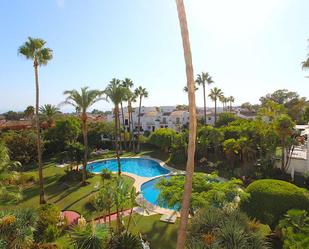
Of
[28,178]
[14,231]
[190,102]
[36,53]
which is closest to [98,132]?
[28,178]

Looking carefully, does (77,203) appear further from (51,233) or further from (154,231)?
(154,231)

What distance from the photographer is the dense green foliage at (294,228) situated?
9.18 meters

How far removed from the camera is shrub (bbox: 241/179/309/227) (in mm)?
12453

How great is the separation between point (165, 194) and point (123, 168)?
21.0 m

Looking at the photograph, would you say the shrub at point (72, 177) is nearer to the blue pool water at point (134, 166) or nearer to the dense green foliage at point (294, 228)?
the blue pool water at point (134, 166)

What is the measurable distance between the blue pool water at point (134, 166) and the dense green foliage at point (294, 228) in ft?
66.9

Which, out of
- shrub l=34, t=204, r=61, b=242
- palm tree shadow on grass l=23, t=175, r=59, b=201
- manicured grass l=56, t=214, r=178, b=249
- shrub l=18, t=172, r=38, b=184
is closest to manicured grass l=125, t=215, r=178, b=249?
manicured grass l=56, t=214, r=178, b=249

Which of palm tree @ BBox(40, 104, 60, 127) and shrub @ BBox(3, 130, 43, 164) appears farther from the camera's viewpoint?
palm tree @ BBox(40, 104, 60, 127)

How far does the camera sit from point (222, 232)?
1035 centimetres

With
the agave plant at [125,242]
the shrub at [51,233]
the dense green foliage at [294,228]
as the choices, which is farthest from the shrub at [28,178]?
the dense green foliage at [294,228]

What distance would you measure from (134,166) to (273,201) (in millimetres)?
24606

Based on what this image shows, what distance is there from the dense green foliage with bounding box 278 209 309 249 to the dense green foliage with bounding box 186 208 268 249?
108cm

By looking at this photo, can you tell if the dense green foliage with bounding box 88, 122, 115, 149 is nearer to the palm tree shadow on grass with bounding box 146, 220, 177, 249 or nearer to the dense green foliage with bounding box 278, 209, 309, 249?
the palm tree shadow on grass with bounding box 146, 220, 177, 249

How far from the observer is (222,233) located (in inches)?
405
